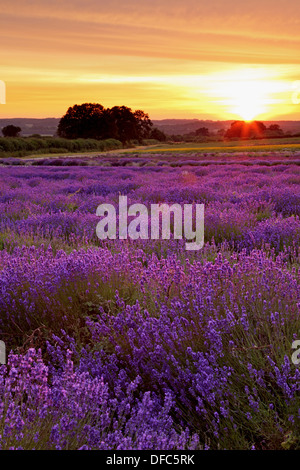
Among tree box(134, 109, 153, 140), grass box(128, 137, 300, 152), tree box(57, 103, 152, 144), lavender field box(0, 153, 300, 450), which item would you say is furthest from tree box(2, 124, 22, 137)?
lavender field box(0, 153, 300, 450)

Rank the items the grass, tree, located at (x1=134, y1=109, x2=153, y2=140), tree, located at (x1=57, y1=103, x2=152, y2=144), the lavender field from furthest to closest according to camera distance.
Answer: tree, located at (x1=134, y1=109, x2=153, y2=140), tree, located at (x1=57, y1=103, x2=152, y2=144), the grass, the lavender field

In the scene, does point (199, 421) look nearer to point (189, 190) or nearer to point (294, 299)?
point (294, 299)

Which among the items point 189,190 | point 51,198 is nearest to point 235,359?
point 189,190

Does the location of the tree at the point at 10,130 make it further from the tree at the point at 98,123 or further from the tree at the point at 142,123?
the tree at the point at 142,123

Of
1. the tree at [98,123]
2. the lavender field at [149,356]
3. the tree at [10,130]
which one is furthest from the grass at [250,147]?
the lavender field at [149,356]

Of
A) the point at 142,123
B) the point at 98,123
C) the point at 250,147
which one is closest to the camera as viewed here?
the point at 250,147

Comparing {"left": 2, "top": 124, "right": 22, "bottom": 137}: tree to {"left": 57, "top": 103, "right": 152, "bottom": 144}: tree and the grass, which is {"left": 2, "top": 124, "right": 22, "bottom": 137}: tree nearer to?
{"left": 57, "top": 103, "right": 152, "bottom": 144}: tree

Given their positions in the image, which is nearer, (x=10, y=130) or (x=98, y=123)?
(x=98, y=123)

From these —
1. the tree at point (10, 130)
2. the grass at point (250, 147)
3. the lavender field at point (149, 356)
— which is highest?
the tree at point (10, 130)

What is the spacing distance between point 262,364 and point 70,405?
89 centimetres

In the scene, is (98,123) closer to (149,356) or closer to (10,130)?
(10,130)

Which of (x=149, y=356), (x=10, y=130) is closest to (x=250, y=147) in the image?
(x=149, y=356)

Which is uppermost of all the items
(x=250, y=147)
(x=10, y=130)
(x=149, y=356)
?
(x=10, y=130)

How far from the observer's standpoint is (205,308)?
2.56 m
